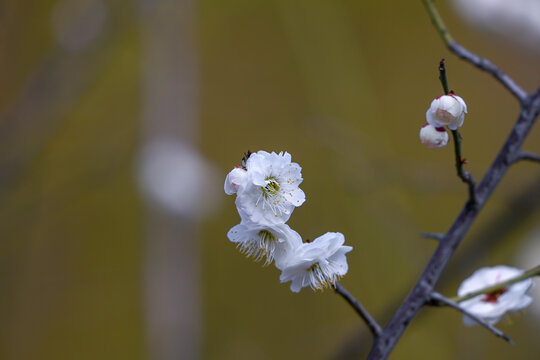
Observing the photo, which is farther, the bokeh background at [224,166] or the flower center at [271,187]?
the bokeh background at [224,166]

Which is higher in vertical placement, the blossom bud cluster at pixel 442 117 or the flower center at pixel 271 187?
the blossom bud cluster at pixel 442 117

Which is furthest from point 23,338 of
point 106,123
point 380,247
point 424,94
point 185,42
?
point 424,94

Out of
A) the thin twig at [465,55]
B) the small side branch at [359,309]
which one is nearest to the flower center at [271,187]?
the small side branch at [359,309]

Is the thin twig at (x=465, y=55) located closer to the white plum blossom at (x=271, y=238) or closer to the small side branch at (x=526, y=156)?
the small side branch at (x=526, y=156)

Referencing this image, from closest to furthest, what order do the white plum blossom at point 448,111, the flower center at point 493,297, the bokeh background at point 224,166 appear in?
the white plum blossom at point 448,111 < the flower center at point 493,297 < the bokeh background at point 224,166

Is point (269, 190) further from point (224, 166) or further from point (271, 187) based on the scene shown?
point (224, 166)

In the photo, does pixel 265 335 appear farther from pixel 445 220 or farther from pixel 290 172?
pixel 290 172

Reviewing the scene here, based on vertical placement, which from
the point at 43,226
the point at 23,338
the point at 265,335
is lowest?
the point at 23,338

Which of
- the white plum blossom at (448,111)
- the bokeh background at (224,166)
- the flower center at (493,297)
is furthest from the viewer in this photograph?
the bokeh background at (224,166)
